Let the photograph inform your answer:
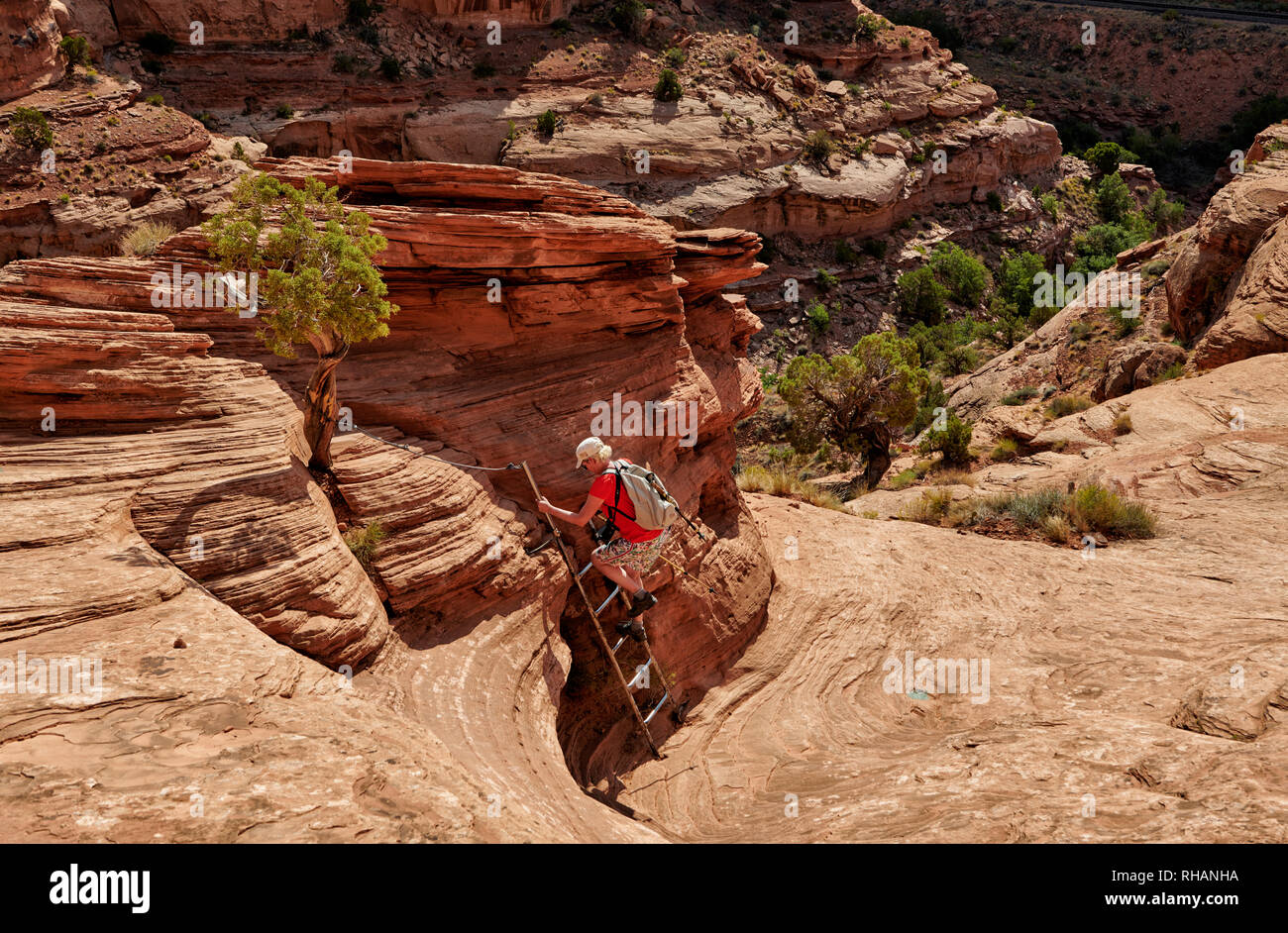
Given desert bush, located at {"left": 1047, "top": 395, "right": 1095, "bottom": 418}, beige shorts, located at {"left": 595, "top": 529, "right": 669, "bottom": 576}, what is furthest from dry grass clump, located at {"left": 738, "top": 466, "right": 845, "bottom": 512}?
beige shorts, located at {"left": 595, "top": 529, "right": 669, "bottom": 576}

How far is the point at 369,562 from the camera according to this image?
30.6ft

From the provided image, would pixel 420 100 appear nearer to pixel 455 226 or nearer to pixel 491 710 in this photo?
pixel 455 226

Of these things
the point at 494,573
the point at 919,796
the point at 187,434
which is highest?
the point at 187,434

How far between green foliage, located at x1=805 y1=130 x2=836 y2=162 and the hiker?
194ft

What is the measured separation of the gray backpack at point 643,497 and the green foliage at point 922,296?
5507 centimetres

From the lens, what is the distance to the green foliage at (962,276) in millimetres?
61594

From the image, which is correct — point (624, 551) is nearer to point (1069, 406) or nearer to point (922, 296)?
point (1069, 406)

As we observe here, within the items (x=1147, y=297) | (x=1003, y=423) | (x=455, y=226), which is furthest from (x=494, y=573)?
(x=1147, y=297)

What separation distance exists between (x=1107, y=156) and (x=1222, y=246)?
57.8m

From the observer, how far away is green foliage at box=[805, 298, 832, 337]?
5866 centimetres

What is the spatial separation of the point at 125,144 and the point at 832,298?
146ft

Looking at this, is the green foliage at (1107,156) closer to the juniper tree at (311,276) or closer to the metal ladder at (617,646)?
the metal ladder at (617,646)

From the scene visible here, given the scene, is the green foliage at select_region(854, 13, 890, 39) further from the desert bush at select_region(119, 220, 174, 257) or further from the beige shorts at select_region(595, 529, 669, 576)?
the beige shorts at select_region(595, 529, 669, 576)

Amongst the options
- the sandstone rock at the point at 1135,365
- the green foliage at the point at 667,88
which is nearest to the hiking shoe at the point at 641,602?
the sandstone rock at the point at 1135,365
